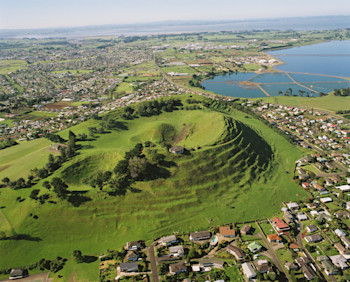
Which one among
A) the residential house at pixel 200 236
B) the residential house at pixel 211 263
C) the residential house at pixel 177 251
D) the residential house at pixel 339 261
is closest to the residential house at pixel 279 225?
the residential house at pixel 339 261

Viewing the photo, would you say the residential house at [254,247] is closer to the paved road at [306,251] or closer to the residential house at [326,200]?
the paved road at [306,251]

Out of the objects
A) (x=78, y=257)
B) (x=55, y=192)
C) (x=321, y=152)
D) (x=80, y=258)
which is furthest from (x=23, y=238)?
(x=321, y=152)

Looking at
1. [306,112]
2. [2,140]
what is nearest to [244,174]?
[306,112]

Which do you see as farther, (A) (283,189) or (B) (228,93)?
(B) (228,93)

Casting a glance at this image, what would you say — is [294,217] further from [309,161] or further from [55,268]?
[55,268]

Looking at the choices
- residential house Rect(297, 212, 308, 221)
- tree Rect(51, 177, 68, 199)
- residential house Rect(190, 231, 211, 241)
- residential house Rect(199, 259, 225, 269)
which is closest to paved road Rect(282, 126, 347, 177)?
residential house Rect(297, 212, 308, 221)

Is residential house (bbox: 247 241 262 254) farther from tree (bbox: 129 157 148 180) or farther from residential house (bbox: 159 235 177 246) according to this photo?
tree (bbox: 129 157 148 180)

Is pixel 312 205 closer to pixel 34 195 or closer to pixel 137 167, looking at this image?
pixel 137 167
